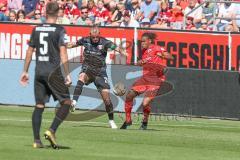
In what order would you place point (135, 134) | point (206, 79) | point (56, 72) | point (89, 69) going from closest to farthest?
point (56, 72) → point (135, 134) → point (89, 69) → point (206, 79)

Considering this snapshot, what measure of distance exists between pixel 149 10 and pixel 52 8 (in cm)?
1514

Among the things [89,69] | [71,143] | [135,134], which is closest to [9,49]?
[89,69]

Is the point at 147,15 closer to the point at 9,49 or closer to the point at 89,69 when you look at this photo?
the point at 9,49

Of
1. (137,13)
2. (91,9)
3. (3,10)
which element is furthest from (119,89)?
(3,10)

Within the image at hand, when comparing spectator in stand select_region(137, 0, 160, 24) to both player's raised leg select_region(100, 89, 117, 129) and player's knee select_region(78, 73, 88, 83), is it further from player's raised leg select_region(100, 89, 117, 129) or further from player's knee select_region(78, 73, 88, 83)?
player's raised leg select_region(100, 89, 117, 129)

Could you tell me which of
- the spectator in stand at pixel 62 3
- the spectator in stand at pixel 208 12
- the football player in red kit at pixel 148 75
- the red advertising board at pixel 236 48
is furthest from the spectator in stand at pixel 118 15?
the football player in red kit at pixel 148 75

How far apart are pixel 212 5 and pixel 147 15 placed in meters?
2.23

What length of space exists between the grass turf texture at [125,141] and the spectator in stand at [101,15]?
24.1 ft

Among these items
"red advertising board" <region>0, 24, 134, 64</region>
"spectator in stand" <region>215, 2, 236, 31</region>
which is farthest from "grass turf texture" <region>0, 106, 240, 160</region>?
"red advertising board" <region>0, 24, 134, 64</region>

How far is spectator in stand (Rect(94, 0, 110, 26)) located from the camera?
29.6m

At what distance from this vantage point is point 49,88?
1439 centimetres

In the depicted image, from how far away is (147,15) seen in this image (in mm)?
28938

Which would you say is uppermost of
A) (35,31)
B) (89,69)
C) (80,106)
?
(35,31)

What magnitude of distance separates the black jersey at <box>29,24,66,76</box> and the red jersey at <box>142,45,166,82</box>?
5.80m
